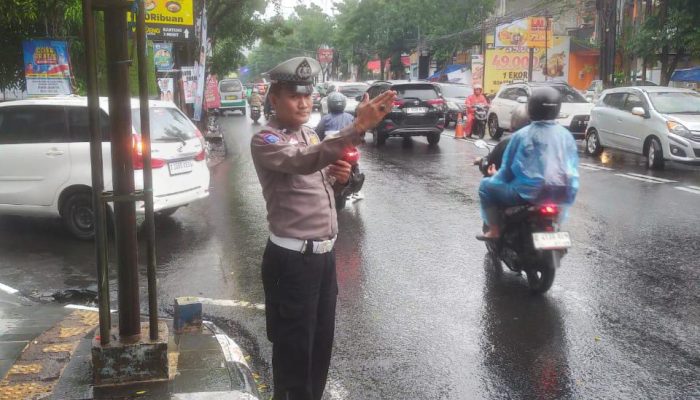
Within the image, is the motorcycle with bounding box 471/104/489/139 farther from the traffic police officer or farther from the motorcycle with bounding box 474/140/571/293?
the traffic police officer

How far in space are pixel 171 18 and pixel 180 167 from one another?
9266mm

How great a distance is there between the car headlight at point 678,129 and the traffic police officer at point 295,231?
11.8 metres

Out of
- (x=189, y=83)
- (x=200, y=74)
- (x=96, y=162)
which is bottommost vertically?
→ (x=96, y=162)

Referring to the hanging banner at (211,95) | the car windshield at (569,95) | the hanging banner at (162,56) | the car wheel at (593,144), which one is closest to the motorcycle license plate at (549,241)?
the car wheel at (593,144)

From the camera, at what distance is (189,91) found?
66.7 ft

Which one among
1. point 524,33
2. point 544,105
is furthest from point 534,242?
point 524,33

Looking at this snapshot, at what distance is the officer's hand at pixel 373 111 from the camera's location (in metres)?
2.88

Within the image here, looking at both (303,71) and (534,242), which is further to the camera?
(534,242)

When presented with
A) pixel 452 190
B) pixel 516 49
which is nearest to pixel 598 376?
pixel 452 190

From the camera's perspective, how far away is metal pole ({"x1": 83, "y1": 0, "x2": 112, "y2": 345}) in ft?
12.4

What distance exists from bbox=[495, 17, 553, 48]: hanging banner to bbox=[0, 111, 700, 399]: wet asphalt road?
24.1 m

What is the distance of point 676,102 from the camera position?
1465 centimetres

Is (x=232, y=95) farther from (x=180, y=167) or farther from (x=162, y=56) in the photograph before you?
(x=180, y=167)

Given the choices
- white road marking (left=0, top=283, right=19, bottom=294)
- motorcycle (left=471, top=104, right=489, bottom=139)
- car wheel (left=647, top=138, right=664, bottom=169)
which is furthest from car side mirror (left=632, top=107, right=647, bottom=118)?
white road marking (left=0, top=283, right=19, bottom=294)
